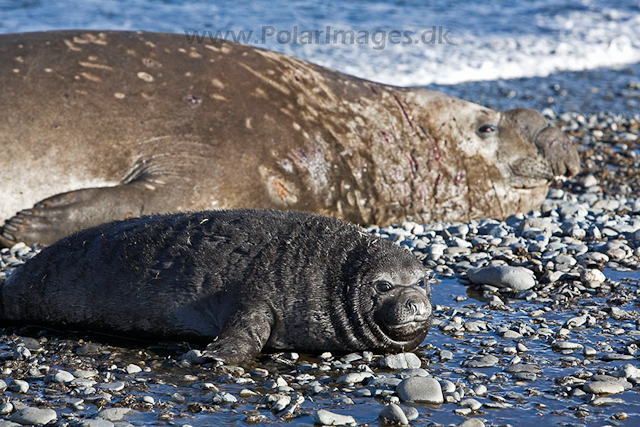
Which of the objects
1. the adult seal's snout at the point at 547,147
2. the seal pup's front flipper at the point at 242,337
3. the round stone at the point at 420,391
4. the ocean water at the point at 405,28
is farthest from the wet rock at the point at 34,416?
the ocean water at the point at 405,28

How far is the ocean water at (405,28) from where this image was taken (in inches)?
632

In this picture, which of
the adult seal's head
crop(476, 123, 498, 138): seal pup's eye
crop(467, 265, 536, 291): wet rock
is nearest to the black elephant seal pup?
crop(467, 265, 536, 291): wet rock

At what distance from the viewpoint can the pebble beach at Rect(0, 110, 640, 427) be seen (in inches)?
145

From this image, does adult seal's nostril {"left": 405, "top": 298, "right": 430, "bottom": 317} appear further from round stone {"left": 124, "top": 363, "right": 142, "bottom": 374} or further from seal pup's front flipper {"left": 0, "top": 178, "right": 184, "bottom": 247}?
seal pup's front flipper {"left": 0, "top": 178, "right": 184, "bottom": 247}

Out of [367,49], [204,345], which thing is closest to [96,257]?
[204,345]

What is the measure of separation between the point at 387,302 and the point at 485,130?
3965 millimetres

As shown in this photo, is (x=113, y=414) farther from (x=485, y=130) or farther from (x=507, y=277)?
(x=485, y=130)

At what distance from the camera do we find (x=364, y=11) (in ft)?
67.4

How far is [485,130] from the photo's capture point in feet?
26.5

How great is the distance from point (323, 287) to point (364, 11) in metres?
16.8

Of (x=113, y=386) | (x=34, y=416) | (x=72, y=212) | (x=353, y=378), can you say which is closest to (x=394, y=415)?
(x=353, y=378)

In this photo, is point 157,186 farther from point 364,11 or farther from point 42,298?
point 364,11

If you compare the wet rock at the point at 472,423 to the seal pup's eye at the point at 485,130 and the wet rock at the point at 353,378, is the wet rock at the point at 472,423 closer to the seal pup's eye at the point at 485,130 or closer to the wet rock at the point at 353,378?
the wet rock at the point at 353,378

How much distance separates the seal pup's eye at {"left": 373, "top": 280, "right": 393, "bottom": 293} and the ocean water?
10536mm
